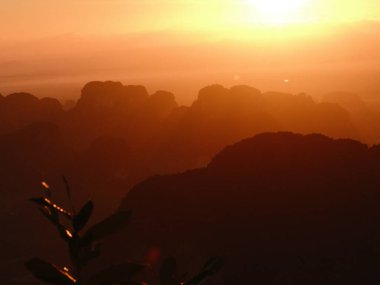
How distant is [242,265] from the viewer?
36906mm

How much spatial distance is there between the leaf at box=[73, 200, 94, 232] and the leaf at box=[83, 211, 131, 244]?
10cm

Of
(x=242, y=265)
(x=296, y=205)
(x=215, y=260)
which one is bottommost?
(x=242, y=265)

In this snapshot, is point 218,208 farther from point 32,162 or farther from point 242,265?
point 32,162

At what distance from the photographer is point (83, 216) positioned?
3148mm

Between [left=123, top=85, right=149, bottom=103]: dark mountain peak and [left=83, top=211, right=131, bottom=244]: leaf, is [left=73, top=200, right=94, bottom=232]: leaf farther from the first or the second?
[left=123, top=85, right=149, bottom=103]: dark mountain peak

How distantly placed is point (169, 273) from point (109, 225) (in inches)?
25.1

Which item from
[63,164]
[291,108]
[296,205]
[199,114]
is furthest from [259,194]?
[291,108]

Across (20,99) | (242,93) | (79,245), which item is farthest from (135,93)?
(79,245)

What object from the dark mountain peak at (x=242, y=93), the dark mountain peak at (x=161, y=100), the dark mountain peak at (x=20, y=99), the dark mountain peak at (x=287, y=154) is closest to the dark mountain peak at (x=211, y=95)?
the dark mountain peak at (x=242, y=93)

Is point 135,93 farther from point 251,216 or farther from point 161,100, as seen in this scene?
point 251,216

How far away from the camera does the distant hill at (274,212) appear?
117 feet

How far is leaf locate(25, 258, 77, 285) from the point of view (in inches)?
122

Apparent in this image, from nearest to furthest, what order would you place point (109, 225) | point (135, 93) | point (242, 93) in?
point (109, 225) → point (242, 93) → point (135, 93)

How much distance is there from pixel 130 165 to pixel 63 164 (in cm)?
1026
